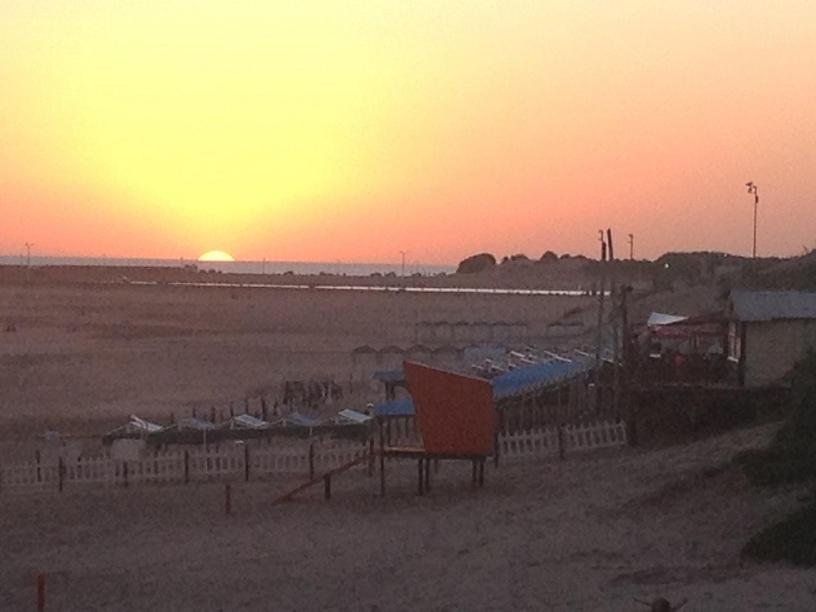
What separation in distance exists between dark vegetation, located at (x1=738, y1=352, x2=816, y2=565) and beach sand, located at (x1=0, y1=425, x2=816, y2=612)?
0.24m

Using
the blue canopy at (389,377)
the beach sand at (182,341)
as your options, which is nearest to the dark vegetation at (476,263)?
the beach sand at (182,341)

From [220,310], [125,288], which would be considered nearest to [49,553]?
[220,310]

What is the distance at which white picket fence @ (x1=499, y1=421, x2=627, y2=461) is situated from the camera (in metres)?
23.5

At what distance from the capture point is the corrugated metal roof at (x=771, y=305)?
2306cm

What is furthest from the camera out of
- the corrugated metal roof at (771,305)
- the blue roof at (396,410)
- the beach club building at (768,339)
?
the blue roof at (396,410)

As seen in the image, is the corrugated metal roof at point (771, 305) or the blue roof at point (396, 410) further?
the blue roof at point (396, 410)

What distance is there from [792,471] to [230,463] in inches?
487

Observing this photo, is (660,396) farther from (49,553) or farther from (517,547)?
(49,553)

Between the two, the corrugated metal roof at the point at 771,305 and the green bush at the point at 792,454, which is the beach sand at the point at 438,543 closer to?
the green bush at the point at 792,454

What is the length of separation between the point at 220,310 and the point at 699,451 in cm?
7676

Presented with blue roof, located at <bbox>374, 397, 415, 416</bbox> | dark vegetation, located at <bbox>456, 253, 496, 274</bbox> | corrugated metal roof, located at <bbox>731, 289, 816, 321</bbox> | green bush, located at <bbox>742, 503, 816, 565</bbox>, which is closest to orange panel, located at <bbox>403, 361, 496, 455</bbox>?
corrugated metal roof, located at <bbox>731, 289, 816, 321</bbox>

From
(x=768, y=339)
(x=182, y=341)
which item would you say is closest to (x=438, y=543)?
(x=768, y=339)

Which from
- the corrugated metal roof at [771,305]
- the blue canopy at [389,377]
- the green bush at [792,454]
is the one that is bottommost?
the blue canopy at [389,377]

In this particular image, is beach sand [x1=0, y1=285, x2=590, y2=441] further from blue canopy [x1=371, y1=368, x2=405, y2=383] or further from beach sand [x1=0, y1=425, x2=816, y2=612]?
beach sand [x1=0, y1=425, x2=816, y2=612]
